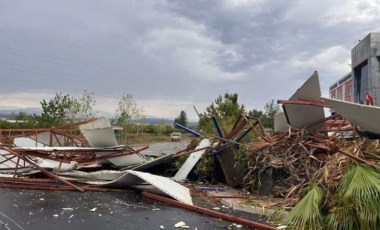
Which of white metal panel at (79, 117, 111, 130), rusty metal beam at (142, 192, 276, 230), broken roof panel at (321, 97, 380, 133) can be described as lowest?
rusty metal beam at (142, 192, 276, 230)

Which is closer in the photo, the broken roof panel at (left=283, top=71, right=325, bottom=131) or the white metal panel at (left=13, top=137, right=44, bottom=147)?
the broken roof panel at (left=283, top=71, right=325, bottom=131)

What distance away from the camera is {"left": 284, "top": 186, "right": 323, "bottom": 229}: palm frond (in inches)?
155

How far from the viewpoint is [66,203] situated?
17.3 feet

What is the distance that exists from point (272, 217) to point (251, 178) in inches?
64.7

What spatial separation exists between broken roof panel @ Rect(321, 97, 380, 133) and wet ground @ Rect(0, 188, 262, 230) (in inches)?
84.0

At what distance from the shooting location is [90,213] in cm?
474

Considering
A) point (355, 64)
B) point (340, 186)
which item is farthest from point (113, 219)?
point (355, 64)

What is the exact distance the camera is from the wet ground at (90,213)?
4261 mm

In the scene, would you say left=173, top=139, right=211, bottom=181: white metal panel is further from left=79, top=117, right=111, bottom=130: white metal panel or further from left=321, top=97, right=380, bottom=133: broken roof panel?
left=321, top=97, right=380, bottom=133: broken roof panel

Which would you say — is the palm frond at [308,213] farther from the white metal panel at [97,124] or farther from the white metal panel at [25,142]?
the white metal panel at [25,142]

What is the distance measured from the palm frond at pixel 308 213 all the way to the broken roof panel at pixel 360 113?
121cm

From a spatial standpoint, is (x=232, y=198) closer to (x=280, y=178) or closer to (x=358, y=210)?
(x=280, y=178)

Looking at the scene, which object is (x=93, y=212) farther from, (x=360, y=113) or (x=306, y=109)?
(x=360, y=113)

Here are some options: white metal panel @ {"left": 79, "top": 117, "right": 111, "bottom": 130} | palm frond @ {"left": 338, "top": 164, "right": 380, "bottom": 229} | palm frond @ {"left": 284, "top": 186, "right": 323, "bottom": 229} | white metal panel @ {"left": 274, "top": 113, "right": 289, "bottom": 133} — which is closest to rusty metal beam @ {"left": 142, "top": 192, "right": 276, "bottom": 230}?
palm frond @ {"left": 284, "top": 186, "right": 323, "bottom": 229}
